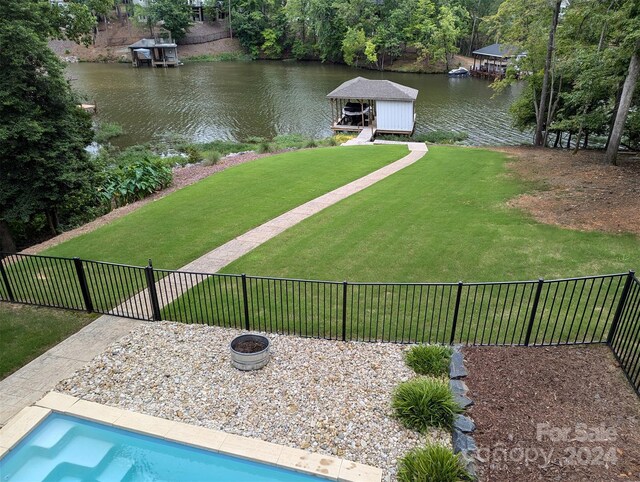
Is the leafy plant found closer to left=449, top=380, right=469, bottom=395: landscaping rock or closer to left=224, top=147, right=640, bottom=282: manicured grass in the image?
left=224, top=147, right=640, bottom=282: manicured grass

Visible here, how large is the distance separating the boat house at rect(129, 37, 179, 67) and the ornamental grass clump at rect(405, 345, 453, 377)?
68.4 meters

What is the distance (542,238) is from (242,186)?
10.7m

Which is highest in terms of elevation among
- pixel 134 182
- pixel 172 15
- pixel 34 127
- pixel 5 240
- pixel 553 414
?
pixel 172 15

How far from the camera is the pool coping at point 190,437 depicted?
5.52 metres

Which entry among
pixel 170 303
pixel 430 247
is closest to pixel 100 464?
pixel 170 303

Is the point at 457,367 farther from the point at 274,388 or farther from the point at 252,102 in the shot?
the point at 252,102

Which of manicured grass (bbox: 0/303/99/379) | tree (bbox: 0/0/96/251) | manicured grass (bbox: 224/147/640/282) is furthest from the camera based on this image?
tree (bbox: 0/0/96/251)

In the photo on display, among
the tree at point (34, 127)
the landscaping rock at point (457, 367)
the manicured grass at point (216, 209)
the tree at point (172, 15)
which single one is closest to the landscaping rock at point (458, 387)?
the landscaping rock at point (457, 367)

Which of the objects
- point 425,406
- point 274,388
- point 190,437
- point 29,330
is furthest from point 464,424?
point 29,330

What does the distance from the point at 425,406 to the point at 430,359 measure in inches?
45.9

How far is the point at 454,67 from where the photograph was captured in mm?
61656

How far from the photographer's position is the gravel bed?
19.7ft

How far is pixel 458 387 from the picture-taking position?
6660 millimetres

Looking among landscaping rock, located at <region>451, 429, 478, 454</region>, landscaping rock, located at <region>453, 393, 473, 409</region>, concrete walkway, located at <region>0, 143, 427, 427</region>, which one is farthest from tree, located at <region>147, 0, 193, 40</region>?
landscaping rock, located at <region>451, 429, 478, 454</region>
